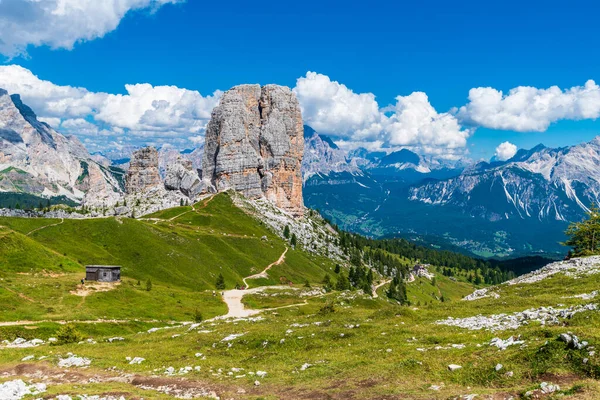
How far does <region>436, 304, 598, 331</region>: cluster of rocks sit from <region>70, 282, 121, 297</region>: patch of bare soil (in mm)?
74415

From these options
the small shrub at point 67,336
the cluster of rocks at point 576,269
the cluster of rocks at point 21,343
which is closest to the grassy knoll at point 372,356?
the small shrub at point 67,336

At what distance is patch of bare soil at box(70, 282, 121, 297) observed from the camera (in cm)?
8631

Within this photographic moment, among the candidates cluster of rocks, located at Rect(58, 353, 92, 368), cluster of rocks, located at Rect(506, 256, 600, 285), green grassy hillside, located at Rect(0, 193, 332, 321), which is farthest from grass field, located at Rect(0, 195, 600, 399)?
cluster of rocks, located at Rect(506, 256, 600, 285)

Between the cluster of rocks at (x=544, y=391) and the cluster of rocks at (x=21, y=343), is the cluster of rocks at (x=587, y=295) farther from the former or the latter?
the cluster of rocks at (x=21, y=343)

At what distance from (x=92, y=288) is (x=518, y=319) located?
84.8 metres

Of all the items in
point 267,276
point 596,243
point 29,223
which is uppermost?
point 29,223

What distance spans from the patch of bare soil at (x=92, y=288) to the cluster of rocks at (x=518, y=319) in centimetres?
7442

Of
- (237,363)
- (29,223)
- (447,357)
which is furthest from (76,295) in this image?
(29,223)

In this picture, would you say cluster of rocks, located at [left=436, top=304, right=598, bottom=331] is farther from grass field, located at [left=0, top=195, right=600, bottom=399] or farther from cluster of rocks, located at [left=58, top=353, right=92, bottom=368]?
cluster of rocks, located at [left=58, top=353, right=92, bottom=368]

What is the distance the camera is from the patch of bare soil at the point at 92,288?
283ft

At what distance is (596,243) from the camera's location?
101 m

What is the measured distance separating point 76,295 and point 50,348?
40.1 metres

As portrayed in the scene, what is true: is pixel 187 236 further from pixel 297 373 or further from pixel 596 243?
pixel 297 373

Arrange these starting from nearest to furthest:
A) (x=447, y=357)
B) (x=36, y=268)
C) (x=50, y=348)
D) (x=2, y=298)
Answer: (x=447, y=357)
(x=50, y=348)
(x=2, y=298)
(x=36, y=268)
